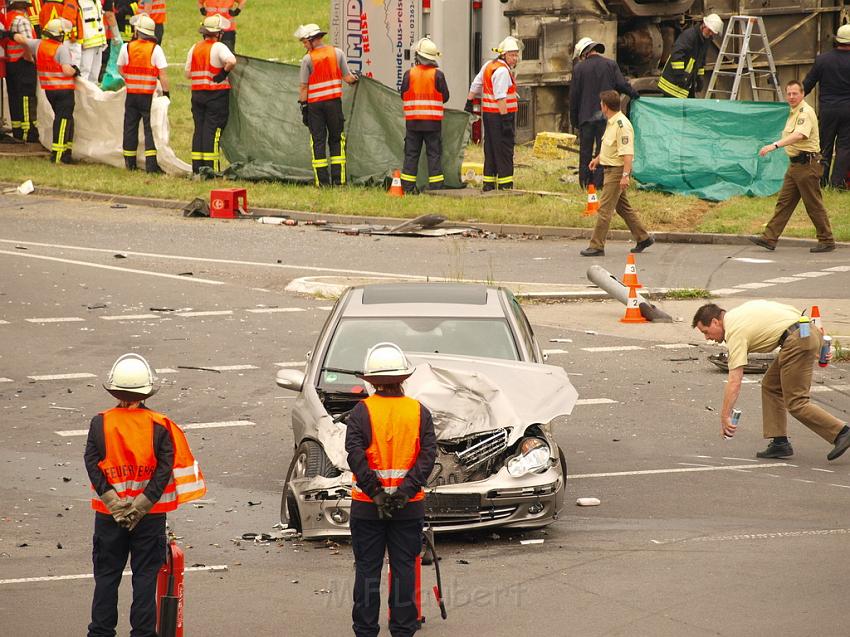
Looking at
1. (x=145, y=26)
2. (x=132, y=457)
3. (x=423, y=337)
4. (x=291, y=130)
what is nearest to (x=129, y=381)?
(x=132, y=457)

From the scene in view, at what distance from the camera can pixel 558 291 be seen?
17672mm

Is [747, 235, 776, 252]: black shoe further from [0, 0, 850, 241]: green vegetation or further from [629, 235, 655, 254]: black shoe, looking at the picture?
[629, 235, 655, 254]: black shoe

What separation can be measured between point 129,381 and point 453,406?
115 inches

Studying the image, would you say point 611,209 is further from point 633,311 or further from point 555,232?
point 633,311

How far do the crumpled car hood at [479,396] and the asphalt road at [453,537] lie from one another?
2.25ft

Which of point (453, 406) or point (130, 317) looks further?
point (130, 317)

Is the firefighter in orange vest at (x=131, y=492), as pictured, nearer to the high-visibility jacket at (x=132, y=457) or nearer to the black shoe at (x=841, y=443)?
the high-visibility jacket at (x=132, y=457)

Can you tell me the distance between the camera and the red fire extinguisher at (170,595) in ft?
22.5

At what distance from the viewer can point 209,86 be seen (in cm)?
2462

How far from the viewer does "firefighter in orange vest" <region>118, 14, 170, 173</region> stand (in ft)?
82.2

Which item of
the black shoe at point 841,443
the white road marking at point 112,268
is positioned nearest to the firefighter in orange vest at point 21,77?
the white road marking at point 112,268

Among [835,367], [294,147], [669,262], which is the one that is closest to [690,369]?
[835,367]

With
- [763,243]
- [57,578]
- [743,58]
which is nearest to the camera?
[57,578]

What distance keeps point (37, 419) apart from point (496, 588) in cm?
Answer: 548
